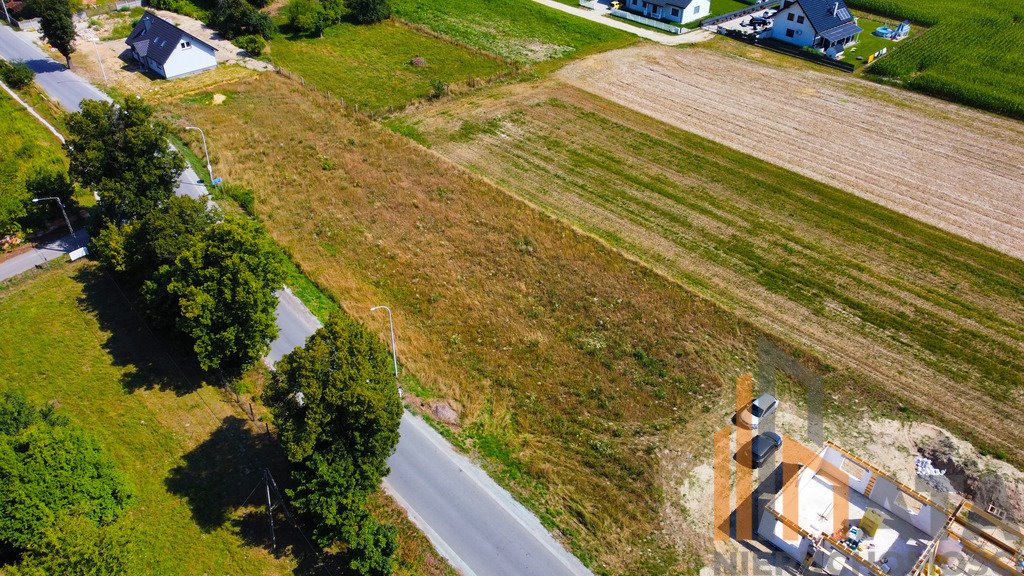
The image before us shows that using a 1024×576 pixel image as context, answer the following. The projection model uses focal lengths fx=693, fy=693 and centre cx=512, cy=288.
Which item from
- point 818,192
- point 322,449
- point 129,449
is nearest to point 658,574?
point 322,449

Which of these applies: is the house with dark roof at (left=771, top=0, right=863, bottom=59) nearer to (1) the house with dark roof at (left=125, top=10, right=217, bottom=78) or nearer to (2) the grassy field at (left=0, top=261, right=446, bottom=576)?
(1) the house with dark roof at (left=125, top=10, right=217, bottom=78)

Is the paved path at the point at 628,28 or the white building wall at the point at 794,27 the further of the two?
the paved path at the point at 628,28

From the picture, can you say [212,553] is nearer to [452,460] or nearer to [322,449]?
[322,449]

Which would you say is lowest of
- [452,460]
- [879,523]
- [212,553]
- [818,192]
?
[212,553]

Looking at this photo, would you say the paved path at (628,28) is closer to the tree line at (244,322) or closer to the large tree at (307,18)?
the large tree at (307,18)

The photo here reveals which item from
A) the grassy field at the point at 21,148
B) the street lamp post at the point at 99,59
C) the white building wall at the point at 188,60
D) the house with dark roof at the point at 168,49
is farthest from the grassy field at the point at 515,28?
the grassy field at the point at 21,148

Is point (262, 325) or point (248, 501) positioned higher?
point (262, 325)

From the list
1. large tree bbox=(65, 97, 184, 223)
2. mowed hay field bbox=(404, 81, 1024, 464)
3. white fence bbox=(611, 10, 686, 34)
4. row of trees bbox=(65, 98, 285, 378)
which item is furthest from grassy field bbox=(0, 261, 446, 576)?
white fence bbox=(611, 10, 686, 34)

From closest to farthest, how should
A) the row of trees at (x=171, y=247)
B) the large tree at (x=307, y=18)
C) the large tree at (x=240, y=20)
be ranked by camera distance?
the row of trees at (x=171, y=247), the large tree at (x=240, y=20), the large tree at (x=307, y=18)
